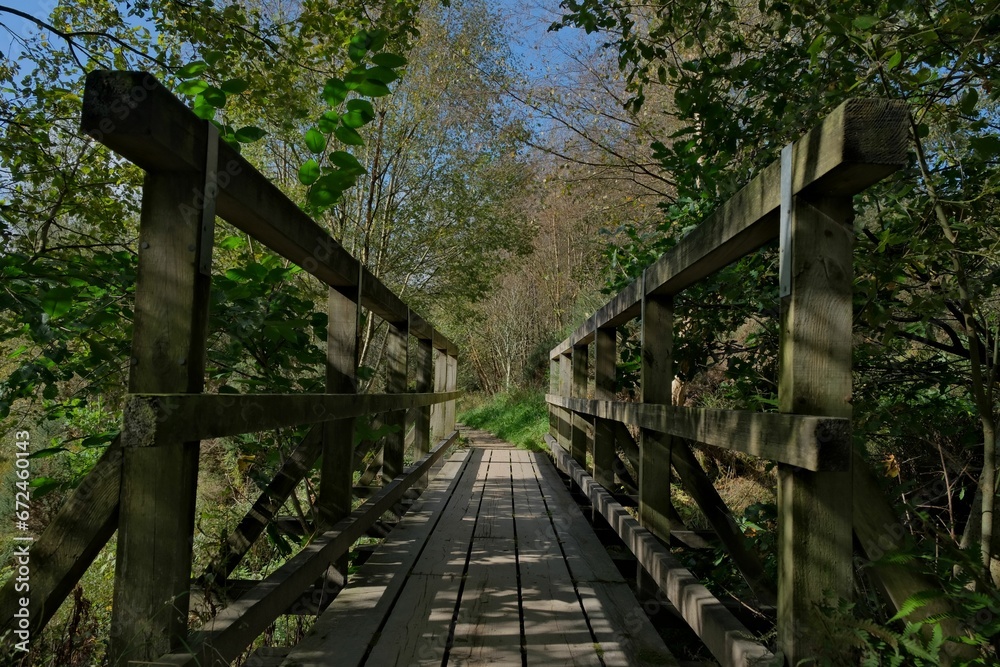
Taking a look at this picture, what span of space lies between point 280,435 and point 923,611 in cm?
249

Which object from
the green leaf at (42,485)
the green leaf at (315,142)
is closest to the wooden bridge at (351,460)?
the green leaf at (315,142)

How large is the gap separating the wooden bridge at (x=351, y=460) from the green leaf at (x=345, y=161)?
0.88 ft

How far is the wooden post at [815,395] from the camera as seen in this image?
1.46 metres

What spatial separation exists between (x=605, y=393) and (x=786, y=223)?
111 inches

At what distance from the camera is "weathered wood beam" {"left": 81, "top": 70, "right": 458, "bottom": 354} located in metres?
1.31

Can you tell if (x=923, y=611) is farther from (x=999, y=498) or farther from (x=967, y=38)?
(x=967, y=38)

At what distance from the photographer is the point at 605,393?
4281 mm

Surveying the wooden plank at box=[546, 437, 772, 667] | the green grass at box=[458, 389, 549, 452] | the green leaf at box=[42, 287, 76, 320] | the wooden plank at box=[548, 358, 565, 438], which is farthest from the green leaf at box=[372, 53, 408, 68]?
the green grass at box=[458, 389, 549, 452]

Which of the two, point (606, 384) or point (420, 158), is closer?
point (606, 384)

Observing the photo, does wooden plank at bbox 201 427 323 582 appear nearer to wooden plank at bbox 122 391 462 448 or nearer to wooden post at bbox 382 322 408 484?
wooden plank at bbox 122 391 462 448

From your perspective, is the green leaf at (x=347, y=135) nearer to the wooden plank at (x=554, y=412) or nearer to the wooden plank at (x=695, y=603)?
the wooden plank at (x=695, y=603)

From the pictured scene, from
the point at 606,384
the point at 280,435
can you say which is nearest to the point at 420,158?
the point at 606,384

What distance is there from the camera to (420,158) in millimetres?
11500

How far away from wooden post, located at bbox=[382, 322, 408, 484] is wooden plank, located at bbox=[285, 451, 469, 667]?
363 mm
